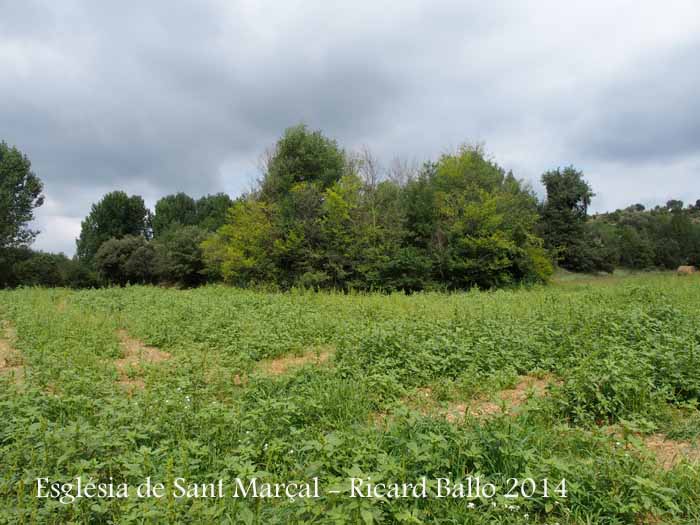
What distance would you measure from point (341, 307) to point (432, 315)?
2562 millimetres

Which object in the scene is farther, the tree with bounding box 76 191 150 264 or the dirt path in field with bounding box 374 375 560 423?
the tree with bounding box 76 191 150 264

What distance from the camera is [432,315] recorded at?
7785 mm

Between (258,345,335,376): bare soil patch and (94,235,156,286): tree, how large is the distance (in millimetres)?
31249

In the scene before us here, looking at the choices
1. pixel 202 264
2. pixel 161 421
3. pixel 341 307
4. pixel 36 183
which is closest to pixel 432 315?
pixel 341 307

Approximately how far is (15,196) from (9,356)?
30.0m

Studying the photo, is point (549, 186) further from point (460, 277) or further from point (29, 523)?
point (29, 523)

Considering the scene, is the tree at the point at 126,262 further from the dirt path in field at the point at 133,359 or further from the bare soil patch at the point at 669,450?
the bare soil patch at the point at 669,450

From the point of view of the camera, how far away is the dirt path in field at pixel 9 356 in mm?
5346

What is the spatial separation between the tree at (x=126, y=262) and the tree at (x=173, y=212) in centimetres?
1274

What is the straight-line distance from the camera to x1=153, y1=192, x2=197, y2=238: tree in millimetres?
47938

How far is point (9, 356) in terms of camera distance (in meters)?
6.14

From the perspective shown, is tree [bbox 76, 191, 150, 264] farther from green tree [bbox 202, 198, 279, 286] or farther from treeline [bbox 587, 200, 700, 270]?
treeline [bbox 587, 200, 700, 270]

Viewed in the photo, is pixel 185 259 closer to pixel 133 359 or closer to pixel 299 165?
pixel 299 165

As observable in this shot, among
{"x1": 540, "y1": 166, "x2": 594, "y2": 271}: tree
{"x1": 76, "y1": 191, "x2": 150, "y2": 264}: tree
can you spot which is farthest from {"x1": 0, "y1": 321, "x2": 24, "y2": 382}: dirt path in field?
{"x1": 76, "y1": 191, "x2": 150, "y2": 264}: tree
